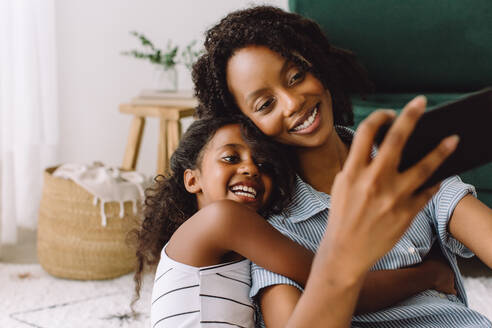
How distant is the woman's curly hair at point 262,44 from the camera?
0.98 meters

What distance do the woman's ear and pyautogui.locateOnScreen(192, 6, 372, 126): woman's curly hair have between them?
125 millimetres

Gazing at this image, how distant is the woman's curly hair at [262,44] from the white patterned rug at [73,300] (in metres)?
0.81

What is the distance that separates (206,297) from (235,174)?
0.80ft

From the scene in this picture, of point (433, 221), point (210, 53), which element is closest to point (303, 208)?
point (433, 221)

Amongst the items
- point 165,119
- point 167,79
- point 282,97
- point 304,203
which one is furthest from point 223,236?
point 167,79

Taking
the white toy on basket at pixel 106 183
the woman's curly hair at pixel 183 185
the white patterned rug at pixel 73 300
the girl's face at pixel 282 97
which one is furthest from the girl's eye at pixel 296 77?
the white toy on basket at pixel 106 183

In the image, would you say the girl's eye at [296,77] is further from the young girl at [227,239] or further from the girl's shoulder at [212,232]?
the girl's shoulder at [212,232]

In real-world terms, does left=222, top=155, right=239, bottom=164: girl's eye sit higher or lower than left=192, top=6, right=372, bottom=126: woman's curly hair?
lower

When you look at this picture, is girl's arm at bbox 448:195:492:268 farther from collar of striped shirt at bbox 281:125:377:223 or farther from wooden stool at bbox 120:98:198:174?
wooden stool at bbox 120:98:198:174

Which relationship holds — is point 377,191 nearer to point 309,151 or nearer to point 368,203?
point 368,203

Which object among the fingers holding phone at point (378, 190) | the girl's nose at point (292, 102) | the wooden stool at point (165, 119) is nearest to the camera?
the fingers holding phone at point (378, 190)

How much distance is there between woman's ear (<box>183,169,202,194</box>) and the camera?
1.08 meters

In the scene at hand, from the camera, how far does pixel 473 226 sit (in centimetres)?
89

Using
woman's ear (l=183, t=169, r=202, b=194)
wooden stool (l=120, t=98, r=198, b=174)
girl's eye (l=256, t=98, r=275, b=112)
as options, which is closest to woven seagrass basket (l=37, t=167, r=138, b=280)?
wooden stool (l=120, t=98, r=198, b=174)
